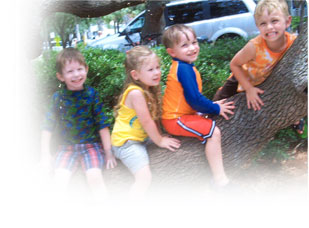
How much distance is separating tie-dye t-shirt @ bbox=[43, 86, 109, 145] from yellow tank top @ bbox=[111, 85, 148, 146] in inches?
6.2

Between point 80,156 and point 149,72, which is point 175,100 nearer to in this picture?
point 149,72

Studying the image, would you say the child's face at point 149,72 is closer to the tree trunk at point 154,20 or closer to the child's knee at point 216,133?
the child's knee at point 216,133

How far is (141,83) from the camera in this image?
8.52 feet

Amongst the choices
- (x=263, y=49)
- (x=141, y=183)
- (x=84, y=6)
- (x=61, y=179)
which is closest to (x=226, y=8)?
(x=84, y=6)

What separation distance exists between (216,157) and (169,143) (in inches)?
15.0

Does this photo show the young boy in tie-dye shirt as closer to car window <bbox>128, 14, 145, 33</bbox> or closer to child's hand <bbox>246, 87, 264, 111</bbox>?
child's hand <bbox>246, 87, 264, 111</bbox>

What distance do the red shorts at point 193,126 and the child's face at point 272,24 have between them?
837 mm

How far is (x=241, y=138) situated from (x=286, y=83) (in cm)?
55

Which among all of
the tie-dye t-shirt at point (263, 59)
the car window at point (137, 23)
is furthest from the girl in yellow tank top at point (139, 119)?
the car window at point (137, 23)

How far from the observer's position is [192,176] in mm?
2607

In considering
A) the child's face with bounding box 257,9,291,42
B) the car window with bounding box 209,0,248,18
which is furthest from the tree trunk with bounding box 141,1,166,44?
the child's face with bounding box 257,9,291,42

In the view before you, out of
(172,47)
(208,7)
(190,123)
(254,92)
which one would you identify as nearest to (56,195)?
(190,123)

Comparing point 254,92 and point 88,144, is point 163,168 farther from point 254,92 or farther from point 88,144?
point 254,92

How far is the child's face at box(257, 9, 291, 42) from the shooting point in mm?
2596
